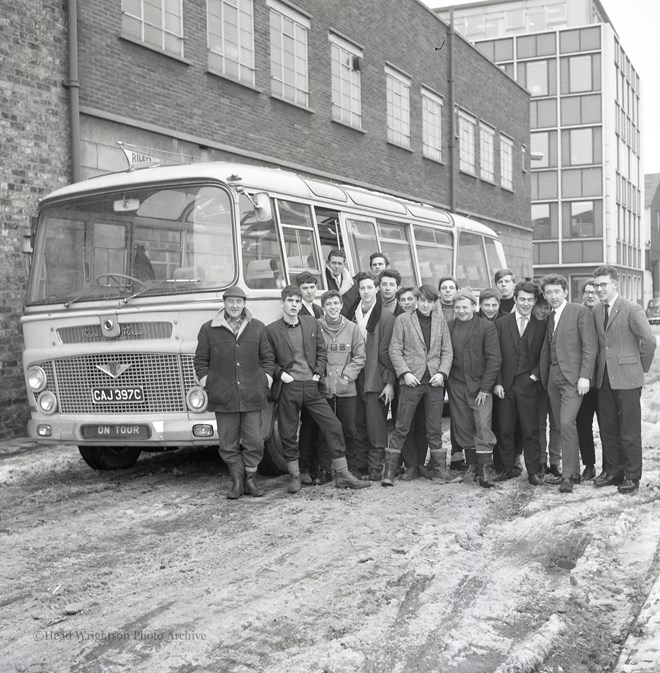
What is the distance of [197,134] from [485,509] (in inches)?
366

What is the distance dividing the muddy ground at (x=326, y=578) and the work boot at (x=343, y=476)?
123mm

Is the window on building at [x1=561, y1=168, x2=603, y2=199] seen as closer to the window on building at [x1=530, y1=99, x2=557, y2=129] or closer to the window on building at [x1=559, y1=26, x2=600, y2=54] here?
the window on building at [x1=530, y1=99, x2=557, y2=129]

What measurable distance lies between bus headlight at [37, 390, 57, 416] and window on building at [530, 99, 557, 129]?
1791 inches

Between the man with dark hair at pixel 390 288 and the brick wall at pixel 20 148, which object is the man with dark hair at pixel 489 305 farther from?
the brick wall at pixel 20 148

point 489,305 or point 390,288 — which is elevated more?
point 390,288

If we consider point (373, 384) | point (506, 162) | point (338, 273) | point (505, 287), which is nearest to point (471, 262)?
point (505, 287)

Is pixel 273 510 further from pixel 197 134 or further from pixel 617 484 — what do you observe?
pixel 197 134

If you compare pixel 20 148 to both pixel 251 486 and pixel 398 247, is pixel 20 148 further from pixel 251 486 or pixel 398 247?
pixel 251 486

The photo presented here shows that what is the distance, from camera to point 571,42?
1912 inches

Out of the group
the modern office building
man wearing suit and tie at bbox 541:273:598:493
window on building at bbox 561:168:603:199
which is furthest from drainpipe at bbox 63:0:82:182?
window on building at bbox 561:168:603:199

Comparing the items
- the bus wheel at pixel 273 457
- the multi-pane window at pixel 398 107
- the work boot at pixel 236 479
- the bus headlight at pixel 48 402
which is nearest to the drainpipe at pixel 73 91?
the bus headlight at pixel 48 402

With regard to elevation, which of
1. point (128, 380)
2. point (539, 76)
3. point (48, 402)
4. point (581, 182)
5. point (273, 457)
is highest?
point (539, 76)

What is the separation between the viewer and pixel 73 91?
11.7 metres

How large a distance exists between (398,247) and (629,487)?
14.6 feet
